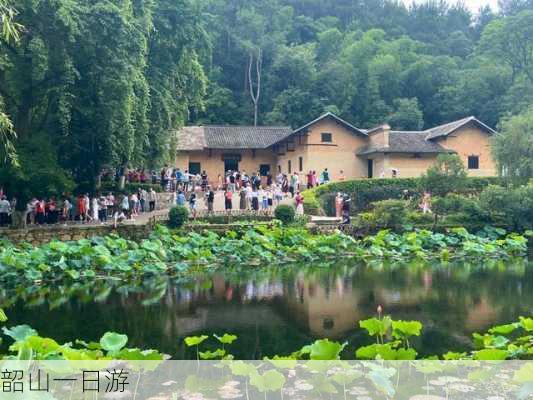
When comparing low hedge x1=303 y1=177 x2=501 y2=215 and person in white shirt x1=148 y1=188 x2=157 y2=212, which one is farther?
low hedge x1=303 y1=177 x2=501 y2=215

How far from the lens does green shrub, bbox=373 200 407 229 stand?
2250 cm

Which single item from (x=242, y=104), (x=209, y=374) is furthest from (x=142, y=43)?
(x=242, y=104)

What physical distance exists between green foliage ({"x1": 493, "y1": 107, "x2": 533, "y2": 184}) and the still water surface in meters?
10.0

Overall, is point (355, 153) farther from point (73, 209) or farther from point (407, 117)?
point (73, 209)

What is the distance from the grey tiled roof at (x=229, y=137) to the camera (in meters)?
36.8

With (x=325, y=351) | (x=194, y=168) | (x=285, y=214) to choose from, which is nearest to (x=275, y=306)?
(x=325, y=351)

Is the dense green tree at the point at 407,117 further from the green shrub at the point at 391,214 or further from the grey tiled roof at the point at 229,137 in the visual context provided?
the green shrub at the point at 391,214

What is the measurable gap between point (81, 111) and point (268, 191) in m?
9.23

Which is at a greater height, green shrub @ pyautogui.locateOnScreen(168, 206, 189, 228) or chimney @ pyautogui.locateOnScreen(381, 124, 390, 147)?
chimney @ pyautogui.locateOnScreen(381, 124, 390, 147)

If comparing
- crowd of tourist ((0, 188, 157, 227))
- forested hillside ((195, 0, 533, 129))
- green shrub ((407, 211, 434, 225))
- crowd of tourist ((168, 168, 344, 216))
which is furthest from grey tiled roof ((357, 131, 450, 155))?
crowd of tourist ((0, 188, 157, 227))

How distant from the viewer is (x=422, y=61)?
49.5m

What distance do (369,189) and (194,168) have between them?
12.9 m

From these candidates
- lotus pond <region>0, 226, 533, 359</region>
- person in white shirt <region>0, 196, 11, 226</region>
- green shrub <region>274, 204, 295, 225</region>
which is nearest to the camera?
lotus pond <region>0, 226, 533, 359</region>

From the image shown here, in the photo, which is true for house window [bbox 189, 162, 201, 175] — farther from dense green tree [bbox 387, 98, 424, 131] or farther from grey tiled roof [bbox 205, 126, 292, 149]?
dense green tree [bbox 387, 98, 424, 131]
